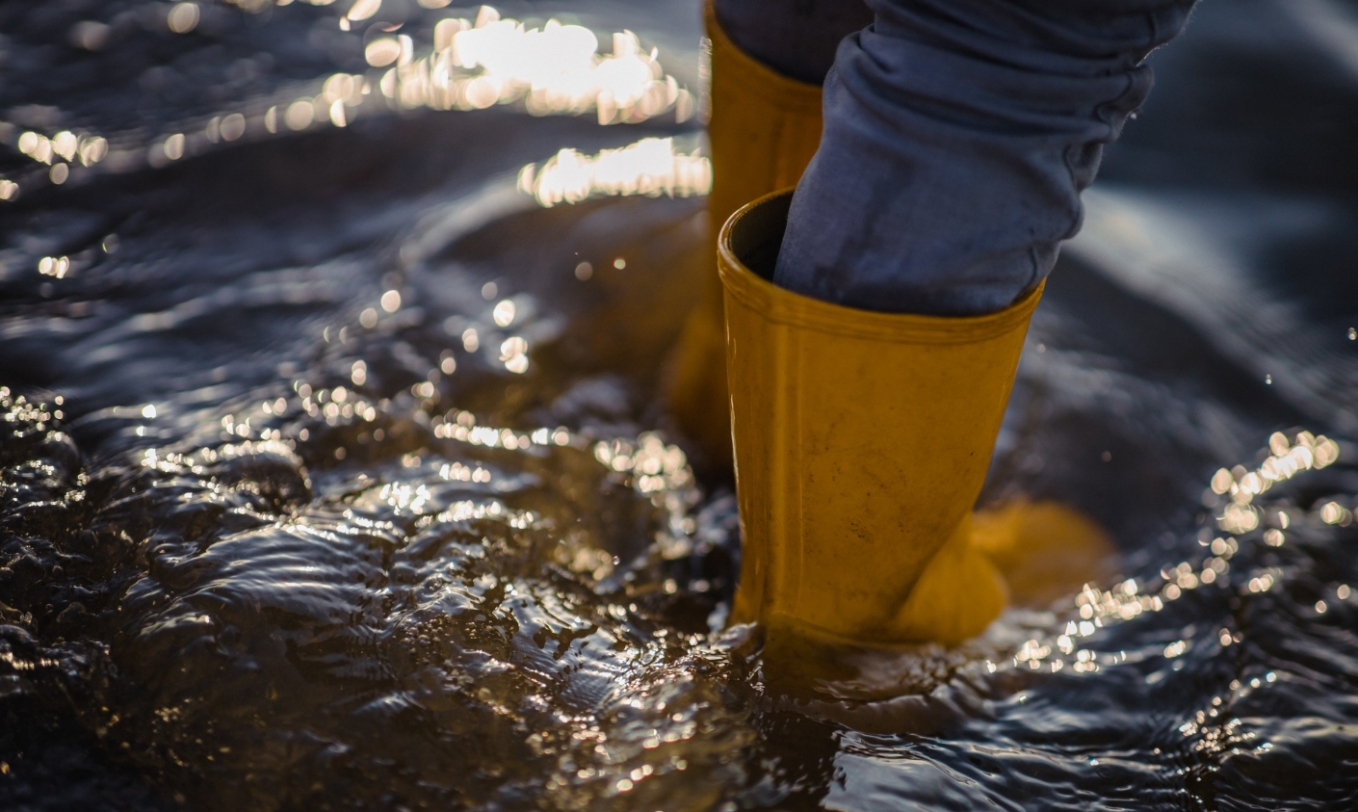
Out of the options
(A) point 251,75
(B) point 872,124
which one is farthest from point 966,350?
(A) point 251,75

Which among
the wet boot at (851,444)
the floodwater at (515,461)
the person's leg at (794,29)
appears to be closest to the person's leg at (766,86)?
the person's leg at (794,29)

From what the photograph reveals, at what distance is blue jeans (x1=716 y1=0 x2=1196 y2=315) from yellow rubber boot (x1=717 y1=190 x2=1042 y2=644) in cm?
4

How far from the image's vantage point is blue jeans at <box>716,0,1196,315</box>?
2.64 ft

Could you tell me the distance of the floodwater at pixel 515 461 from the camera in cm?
95

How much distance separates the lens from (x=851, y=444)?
956mm

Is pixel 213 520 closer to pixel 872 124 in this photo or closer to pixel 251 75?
pixel 872 124

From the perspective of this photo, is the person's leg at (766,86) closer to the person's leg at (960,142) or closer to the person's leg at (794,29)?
the person's leg at (794,29)

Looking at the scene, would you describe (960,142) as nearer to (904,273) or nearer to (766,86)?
(904,273)

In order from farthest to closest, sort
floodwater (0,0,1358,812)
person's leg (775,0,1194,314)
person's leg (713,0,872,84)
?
person's leg (713,0,872,84) → floodwater (0,0,1358,812) → person's leg (775,0,1194,314)

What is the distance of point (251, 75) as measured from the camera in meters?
2.39

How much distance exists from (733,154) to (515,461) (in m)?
0.51

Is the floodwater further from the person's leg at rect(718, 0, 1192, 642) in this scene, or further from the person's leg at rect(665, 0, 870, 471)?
the person's leg at rect(665, 0, 870, 471)

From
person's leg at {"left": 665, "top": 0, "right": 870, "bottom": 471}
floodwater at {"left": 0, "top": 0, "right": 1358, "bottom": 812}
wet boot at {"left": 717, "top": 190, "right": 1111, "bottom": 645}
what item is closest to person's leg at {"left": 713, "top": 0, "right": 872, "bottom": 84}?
person's leg at {"left": 665, "top": 0, "right": 870, "bottom": 471}

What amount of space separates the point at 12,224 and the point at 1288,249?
2.54 m
